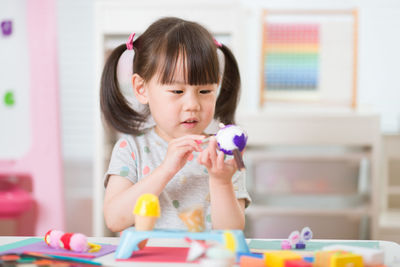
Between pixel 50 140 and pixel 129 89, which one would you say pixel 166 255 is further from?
pixel 129 89

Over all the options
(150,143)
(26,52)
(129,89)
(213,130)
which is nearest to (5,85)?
(26,52)

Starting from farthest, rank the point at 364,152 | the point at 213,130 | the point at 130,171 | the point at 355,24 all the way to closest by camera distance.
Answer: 1. the point at 355,24
2. the point at 364,152
3. the point at 213,130
4. the point at 130,171

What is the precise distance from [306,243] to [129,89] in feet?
5.13

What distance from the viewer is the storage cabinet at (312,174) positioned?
2.18 metres

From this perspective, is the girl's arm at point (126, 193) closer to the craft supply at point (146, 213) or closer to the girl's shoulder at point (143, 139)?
the girl's shoulder at point (143, 139)

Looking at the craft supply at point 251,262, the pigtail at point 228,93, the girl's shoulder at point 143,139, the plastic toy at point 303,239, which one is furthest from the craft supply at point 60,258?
the pigtail at point 228,93

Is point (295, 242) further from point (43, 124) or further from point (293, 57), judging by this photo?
point (293, 57)

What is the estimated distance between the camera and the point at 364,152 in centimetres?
220

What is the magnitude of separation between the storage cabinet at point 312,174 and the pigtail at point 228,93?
1014 mm

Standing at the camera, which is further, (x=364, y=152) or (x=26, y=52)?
(x=364, y=152)

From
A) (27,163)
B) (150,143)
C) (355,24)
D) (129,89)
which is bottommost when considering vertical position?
(27,163)

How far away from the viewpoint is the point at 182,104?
93 centimetres

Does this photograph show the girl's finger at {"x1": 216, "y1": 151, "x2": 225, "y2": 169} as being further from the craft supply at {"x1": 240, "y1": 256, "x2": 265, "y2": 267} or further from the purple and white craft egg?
the craft supply at {"x1": 240, "y1": 256, "x2": 265, "y2": 267}

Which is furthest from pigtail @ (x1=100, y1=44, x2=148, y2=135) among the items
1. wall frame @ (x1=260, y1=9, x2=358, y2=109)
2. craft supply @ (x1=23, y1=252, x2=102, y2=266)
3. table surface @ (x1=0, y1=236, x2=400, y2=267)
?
wall frame @ (x1=260, y1=9, x2=358, y2=109)
